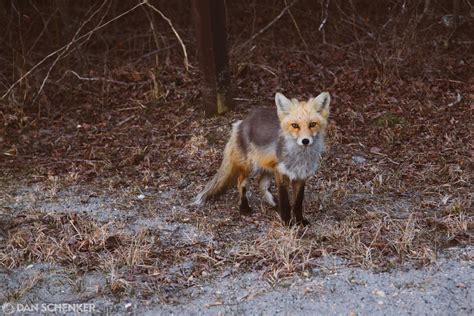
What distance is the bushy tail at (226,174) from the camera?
18.8ft

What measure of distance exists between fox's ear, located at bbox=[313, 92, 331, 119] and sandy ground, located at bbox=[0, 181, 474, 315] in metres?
1.16

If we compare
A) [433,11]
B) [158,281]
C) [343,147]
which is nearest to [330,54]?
[433,11]

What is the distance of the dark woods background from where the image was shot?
7.49 m

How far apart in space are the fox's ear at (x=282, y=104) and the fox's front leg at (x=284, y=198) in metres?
0.55


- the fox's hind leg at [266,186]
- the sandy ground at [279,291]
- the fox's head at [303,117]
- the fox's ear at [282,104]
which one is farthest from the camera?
the fox's hind leg at [266,186]

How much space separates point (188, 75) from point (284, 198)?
13.4 ft

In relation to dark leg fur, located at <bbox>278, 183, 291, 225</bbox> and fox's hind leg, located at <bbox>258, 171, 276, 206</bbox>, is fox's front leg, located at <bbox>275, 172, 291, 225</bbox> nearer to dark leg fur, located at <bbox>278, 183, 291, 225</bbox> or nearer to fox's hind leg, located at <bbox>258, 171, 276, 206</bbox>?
dark leg fur, located at <bbox>278, 183, 291, 225</bbox>

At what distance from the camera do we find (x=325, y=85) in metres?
8.66

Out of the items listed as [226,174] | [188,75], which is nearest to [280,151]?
[226,174]

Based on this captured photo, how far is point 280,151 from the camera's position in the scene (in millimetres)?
5242

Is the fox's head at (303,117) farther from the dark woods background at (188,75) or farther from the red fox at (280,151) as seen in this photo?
the dark woods background at (188,75)

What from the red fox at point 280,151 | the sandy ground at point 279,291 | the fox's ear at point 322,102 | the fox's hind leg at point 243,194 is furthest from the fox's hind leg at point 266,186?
the sandy ground at point 279,291

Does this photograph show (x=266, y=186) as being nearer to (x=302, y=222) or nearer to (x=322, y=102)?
(x=302, y=222)

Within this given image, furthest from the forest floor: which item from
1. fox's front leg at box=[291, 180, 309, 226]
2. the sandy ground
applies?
fox's front leg at box=[291, 180, 309, 226]
